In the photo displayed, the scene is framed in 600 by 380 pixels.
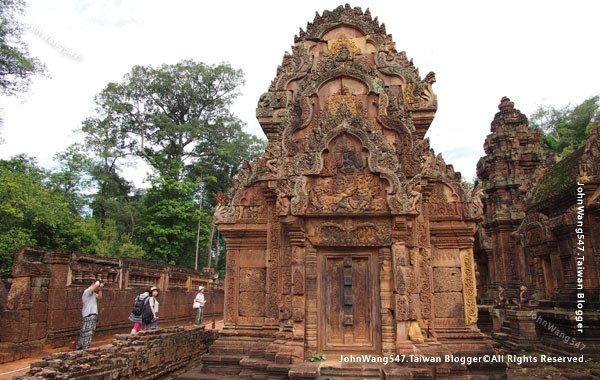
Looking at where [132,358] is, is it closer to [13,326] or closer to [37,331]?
[13,326]

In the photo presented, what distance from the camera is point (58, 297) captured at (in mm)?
10008

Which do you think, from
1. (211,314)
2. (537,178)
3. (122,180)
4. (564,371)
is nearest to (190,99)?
(122,180)

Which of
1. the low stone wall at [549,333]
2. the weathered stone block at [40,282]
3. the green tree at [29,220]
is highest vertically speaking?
the green tree at [29,220]

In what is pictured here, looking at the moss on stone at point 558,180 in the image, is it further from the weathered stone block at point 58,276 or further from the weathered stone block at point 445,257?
the weathered stone block at point 58,276

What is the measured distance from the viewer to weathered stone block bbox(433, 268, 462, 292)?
780 centimetres

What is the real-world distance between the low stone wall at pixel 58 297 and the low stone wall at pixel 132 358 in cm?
326

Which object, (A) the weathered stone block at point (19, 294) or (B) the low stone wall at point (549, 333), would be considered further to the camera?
(B) the low stone wall at point (549, 333)

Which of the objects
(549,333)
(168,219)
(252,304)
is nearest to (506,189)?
(549,333)

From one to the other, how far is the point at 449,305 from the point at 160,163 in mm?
26577

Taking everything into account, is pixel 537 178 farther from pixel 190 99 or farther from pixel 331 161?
pixel 190 99

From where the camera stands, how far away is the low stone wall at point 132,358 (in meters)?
5.37

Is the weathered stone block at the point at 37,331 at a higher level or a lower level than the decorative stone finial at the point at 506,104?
lower

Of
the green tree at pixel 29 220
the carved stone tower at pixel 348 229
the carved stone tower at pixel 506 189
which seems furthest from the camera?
the carved stone tower at pixel 506 189

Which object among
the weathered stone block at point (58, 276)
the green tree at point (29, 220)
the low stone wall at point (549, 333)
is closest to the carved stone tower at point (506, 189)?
the low stone wall at point (549, 333)
